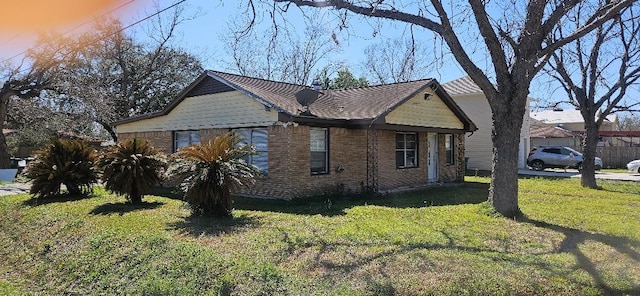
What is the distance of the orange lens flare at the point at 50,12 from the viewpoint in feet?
41.8

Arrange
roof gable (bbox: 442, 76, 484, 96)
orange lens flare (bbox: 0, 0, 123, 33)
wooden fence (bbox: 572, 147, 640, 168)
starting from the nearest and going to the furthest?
orange lens flare (bbox: 0, 0, 123, 33) < roof gable (bbox: 442, 76, 484, 96) < wooden fence (bbox: 572, 147, 640, 168)

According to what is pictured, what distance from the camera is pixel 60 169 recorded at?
12977 millimetres

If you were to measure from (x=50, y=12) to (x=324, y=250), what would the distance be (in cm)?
1298

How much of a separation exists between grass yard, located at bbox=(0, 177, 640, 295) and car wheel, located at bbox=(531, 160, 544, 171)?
1755 cm

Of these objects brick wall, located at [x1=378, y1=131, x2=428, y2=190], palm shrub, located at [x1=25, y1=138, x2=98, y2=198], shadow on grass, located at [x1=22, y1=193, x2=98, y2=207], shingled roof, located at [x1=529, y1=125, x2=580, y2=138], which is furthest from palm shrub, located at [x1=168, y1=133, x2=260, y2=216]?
shingled roof, located at [x1=529, y1=125, x2=580, y2=138]

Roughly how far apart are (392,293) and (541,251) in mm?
2818

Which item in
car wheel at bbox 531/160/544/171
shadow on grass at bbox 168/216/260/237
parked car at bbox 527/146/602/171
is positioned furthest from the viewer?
car wheel at bbox 531/160/544/171

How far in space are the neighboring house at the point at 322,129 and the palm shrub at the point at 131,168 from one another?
9.06ft

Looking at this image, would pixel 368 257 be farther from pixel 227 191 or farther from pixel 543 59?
pixel 543 59

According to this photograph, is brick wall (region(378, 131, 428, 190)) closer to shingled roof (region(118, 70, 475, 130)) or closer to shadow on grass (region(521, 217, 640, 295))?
shingled roof (region(118, 70, 475, 130))

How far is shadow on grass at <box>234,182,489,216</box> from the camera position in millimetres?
10594

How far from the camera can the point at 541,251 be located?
638 cm

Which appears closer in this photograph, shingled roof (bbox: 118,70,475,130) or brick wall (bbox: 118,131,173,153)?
shingled roof (bbox: 118,70,475,130)

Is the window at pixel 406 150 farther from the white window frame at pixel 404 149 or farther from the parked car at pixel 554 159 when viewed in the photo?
the parked car at pixel 554 159
